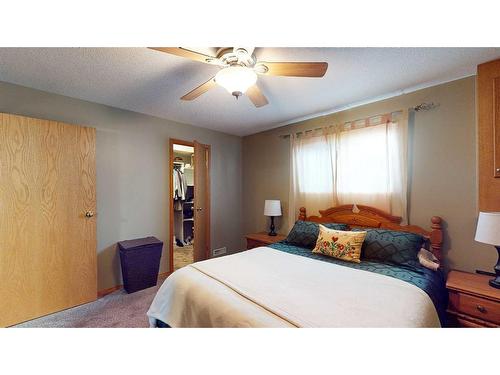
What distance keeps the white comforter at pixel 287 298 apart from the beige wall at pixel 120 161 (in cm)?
141

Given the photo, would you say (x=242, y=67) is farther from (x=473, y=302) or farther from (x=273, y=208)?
(x=473, y=302)

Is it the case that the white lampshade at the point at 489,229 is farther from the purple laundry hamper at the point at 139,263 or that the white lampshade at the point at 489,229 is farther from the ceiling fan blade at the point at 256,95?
the purple laundry hamper at the point at 139,263

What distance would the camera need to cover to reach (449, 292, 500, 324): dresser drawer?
1418 millimetres

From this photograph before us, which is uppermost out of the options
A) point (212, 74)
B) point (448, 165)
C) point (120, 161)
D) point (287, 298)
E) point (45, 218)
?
point (212, 74)

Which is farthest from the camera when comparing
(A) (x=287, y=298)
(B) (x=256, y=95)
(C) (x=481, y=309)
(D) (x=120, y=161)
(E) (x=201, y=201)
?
(E) (x=201, y=201)

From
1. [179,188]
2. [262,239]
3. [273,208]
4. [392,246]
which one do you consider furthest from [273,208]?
[179,188]

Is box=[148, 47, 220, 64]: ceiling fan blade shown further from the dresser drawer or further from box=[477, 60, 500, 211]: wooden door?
the dresser drawer

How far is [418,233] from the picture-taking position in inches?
81.4

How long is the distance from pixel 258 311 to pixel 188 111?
2477mm

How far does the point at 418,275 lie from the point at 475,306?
36 cm

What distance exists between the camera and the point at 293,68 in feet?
4.50

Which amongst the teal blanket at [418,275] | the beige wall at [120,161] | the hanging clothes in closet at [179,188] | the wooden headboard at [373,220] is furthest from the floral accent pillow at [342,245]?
Answer: the hanging clothes in closet at [179,188]
